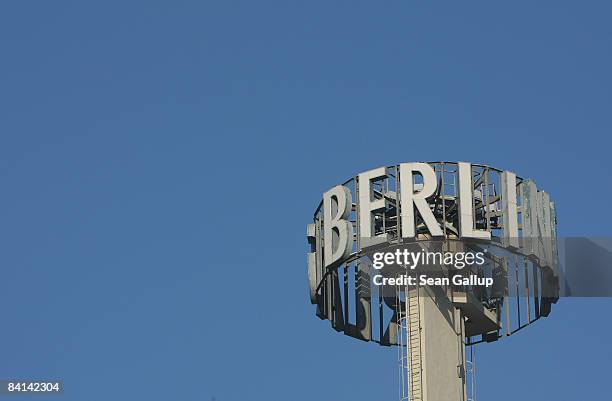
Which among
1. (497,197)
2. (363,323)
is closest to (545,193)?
(497,197)

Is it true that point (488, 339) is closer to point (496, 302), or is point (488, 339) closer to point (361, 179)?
point (496, 302)

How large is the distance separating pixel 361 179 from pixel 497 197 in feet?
23.7

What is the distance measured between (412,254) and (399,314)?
13.3ft

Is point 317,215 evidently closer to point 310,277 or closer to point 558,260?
point 310,277

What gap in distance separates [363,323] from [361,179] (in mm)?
8745

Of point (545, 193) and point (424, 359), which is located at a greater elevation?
point (545, 193)

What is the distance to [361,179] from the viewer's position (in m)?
137

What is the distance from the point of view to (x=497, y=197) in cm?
13700

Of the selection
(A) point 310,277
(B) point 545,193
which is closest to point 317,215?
(A) point 310,277

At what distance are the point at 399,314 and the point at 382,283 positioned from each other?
6.16 feet

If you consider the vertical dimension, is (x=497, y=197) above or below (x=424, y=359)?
above

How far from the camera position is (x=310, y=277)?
5487 inches

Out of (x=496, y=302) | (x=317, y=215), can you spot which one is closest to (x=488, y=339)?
(x=496, y=302)

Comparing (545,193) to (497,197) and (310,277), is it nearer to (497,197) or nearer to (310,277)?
(497,197)
